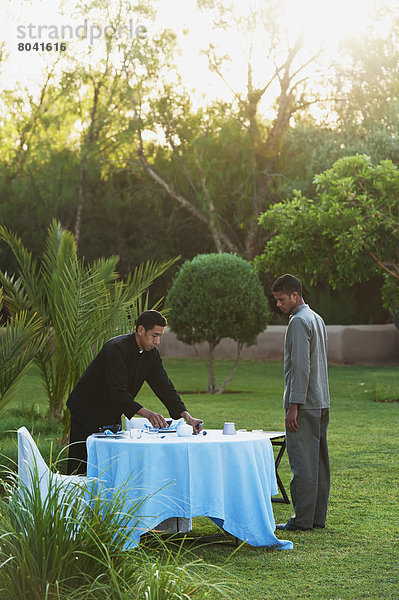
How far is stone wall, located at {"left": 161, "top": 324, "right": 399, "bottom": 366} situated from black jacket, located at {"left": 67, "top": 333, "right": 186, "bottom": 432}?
18742 millimetres

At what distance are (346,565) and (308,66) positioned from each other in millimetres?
24201

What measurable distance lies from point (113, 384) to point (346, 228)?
420 inches

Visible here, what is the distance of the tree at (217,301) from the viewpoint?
696 inches

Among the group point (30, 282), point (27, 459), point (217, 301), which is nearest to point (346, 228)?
point (217, 301)

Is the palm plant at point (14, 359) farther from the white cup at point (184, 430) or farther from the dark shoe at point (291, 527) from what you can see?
the dark shoe at point (291, 527)

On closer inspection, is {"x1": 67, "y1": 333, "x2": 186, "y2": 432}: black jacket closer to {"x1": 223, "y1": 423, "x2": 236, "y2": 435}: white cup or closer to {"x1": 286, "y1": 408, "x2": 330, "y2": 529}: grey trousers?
{"x1": 223, "y1": 423, "x2": 236, "y2": 435}: white cup

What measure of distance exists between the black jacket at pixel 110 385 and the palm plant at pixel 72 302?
8.63ft

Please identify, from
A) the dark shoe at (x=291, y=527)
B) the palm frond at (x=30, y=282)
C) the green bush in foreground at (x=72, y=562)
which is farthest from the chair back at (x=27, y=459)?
the palm frond at (x=30, y=282)

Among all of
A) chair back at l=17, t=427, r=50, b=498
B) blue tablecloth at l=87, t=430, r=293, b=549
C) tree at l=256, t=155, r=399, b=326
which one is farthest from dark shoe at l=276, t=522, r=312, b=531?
tree at l=256, t=155, r=399, b=326

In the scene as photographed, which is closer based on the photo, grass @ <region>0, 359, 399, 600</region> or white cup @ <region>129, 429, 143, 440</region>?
grass @ <region>0, 359, 399, 600</region>

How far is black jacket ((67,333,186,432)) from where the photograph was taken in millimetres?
6668

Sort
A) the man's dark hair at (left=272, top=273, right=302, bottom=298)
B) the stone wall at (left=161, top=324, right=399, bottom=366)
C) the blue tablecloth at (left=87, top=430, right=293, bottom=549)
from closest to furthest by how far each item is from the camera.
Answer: the blue tablecloth at (left=87, top=430, right=293, bottom=549), the man's dark hair at (left=272, top=273, right=302, bottom=298), the stone wall at (left=161, top=324, right=399, bottom=366)

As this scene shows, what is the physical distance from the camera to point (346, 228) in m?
16.6

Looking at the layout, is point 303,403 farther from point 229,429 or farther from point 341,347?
point 341,347
